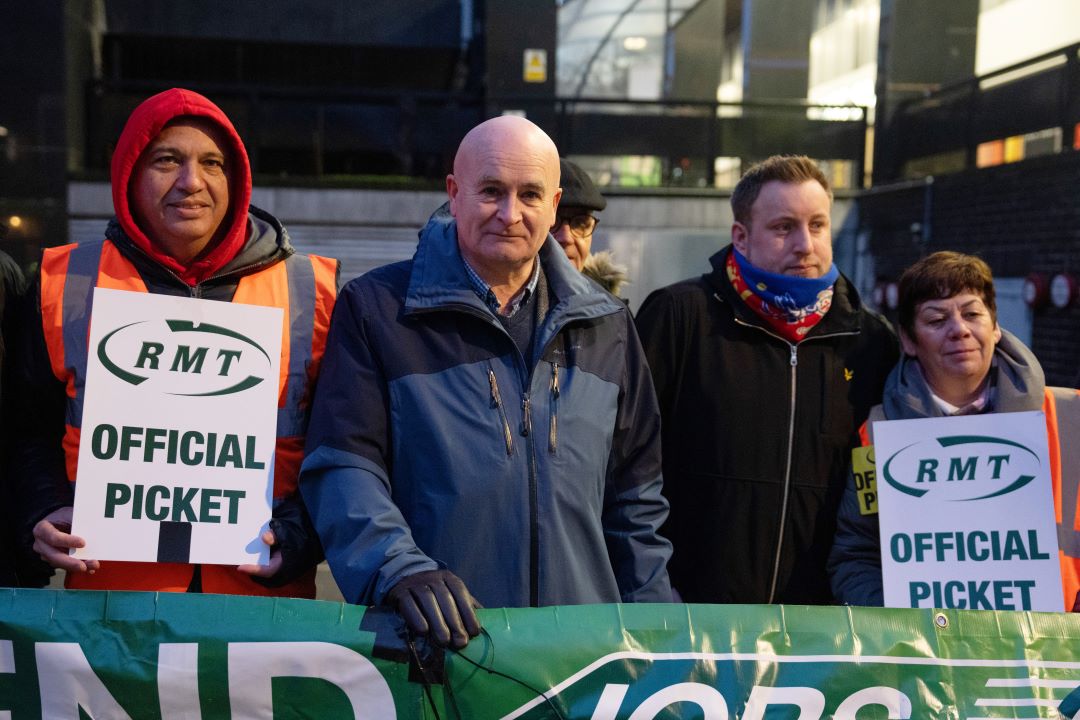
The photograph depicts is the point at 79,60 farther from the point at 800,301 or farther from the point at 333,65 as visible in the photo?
the point at 800,301

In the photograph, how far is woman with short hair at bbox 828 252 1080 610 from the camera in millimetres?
3094

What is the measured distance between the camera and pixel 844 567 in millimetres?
3205

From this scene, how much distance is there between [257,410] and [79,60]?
39.4ft

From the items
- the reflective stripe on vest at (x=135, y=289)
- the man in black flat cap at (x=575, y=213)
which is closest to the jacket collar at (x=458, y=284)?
the reflective stripe on vest at (x=135, y=289)

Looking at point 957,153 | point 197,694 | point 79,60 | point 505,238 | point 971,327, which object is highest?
point 79,60

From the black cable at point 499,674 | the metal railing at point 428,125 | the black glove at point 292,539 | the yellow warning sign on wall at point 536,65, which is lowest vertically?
the black cable at point 499,674

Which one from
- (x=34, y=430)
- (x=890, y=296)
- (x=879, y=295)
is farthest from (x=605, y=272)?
(x=879, y=295)

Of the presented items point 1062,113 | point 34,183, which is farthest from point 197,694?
point 34,183

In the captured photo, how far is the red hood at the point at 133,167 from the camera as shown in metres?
2.83

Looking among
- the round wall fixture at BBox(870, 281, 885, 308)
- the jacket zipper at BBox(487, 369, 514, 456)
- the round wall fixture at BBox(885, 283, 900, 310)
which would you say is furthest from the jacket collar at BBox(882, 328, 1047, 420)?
the round wall fixture at BBox(870, 281, 885, 308)

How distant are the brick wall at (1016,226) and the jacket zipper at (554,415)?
8.24 metres

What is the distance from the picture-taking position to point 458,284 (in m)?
2.67

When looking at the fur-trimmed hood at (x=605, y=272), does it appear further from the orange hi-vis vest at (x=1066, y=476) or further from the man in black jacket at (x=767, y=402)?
the orange hi-vis vest at (x=1066, y=476)

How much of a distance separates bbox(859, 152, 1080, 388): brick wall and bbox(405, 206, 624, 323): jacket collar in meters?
8.09
